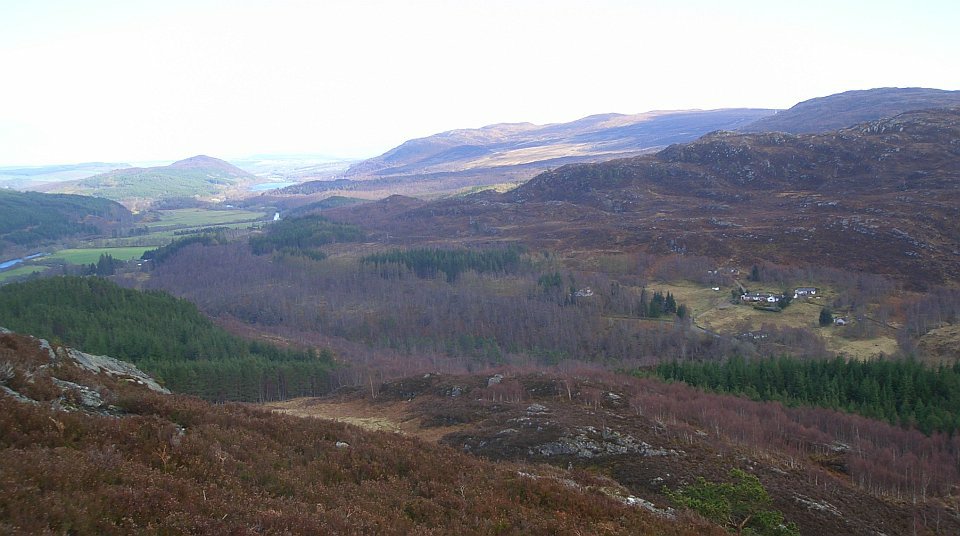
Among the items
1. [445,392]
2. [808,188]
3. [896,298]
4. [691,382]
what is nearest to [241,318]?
[445,392]

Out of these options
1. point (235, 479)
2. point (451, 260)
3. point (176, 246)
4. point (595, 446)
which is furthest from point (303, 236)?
point (235, 479)

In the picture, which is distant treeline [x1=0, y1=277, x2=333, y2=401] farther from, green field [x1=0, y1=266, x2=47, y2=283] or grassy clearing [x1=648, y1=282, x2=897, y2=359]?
green field [x1=0, y1=266, x2=47, y2=283]

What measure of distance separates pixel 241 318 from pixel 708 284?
76595 mm

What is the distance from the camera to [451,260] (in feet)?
347

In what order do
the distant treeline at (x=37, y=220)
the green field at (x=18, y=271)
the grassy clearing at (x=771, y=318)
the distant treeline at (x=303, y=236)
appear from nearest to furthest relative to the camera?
the grassy clearing at (x=771, y=318)
the green field at (x=18, y=271)
the distant treeline at (x=303, y=236)
the distant treeline at (x=37, y=220)

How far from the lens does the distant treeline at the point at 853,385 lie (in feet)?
114

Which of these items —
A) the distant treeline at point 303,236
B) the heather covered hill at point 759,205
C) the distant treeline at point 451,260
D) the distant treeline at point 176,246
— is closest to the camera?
the heather covered hill at point 759,205

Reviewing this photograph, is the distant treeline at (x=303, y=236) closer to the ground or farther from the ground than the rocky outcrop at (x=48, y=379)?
closer to the ground

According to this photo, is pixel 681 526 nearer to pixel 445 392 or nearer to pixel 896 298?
pixel 445 392

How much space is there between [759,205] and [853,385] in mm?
95691

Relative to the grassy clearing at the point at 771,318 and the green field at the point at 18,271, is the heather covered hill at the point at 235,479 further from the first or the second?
the green field at the point at 18,271

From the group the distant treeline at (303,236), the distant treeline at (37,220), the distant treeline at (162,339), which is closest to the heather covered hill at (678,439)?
the distant treeline at (162,339)

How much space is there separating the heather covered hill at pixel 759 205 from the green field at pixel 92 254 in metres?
58.7

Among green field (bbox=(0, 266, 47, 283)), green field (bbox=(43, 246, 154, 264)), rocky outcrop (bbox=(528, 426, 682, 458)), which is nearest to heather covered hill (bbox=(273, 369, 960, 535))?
rocky outcrop (bbox=(528, 426, 682, 458))
